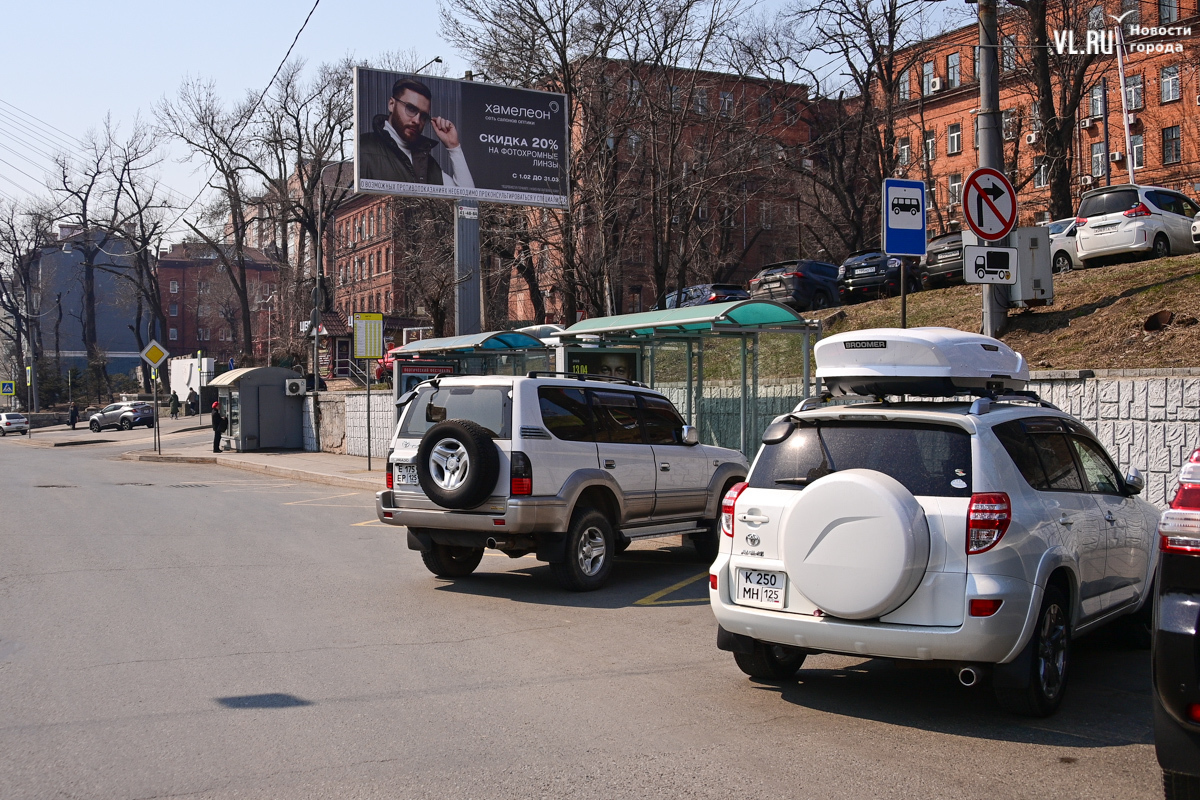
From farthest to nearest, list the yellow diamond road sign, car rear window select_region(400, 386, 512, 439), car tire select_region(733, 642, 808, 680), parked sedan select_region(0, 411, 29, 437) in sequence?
1. parked sedan select_region(0, 411, 29, 437)
2. the yellow diamond road sign
3. car rear window select_region(400, 386, 512, 439)
4. car tire select_region(733, 642, 808, 680)

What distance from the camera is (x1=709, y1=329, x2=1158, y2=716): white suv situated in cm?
531

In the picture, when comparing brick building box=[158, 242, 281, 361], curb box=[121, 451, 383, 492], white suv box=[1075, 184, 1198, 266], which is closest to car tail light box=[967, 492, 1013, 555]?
curb box=[121, 451, 383, 492]

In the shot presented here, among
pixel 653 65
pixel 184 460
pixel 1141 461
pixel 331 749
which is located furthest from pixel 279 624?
pixel 184 460

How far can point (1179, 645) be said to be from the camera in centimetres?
375

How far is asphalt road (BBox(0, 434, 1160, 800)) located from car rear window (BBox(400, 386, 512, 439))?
1.55 metres

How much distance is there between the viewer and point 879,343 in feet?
20.9

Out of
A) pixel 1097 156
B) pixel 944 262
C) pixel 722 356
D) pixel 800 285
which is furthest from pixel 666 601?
pixel 1097 156

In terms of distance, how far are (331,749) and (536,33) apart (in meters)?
23.4

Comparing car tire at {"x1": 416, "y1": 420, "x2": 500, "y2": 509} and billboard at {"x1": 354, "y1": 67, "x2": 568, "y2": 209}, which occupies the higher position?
billboard at {"x1": 354, "y1": 67, "x2": 568, "y2": 209}

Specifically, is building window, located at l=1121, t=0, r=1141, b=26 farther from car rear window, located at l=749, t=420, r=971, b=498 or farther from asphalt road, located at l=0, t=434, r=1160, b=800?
car rear window, located at l=749, t=420, r=971, b=498

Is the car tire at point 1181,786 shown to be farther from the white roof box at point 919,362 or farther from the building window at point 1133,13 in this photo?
the building window at point 1133,13

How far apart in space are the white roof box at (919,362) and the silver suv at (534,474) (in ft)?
11.0

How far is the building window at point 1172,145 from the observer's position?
166ft

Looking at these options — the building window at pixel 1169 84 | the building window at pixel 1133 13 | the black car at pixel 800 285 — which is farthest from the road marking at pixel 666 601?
the building window at pixel 1169 84
